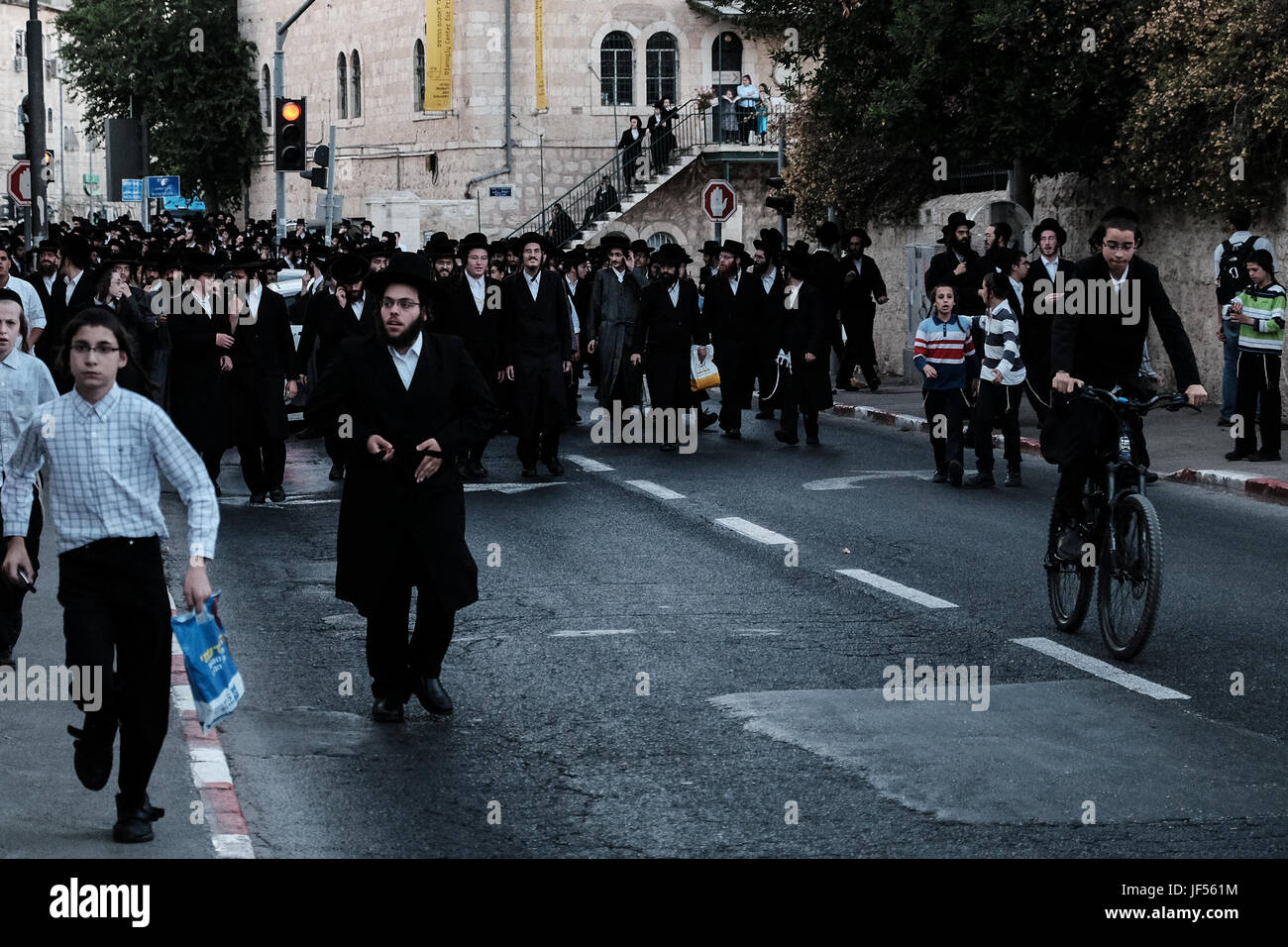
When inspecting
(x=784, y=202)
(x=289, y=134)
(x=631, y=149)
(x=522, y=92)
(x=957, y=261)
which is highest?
(x=522, y=92)

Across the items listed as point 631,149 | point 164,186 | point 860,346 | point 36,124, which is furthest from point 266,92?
point 860,346

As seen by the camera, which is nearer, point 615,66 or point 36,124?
point 36,124

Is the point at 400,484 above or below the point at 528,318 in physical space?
below

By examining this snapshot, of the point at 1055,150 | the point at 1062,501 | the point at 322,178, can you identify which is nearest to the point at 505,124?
the point at 322,178

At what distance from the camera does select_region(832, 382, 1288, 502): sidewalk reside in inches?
615

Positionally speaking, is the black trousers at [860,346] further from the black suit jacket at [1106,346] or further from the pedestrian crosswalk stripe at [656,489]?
the black suit jacket at [1106,346]

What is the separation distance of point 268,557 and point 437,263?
7510mm

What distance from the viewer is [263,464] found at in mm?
16141

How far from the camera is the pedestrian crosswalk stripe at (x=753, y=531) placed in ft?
42.8

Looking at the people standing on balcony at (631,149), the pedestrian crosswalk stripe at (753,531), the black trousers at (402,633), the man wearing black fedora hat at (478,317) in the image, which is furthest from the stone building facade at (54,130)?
the black trousers at (402,633)

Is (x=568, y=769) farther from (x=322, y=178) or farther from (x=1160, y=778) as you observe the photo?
(x=322, y=178)

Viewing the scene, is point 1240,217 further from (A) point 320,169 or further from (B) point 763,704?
(A) point 320,169

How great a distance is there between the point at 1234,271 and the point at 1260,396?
2.31m

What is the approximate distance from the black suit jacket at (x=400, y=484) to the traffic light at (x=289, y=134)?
741 inches
